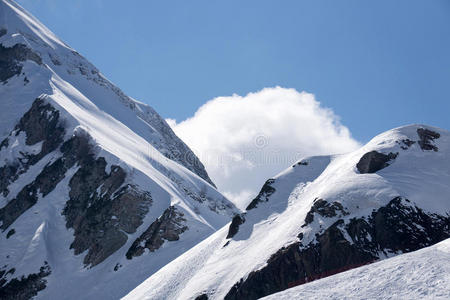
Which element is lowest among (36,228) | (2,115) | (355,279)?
(355,279)

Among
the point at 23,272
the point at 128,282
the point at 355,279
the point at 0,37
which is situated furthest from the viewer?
the point at 0,37

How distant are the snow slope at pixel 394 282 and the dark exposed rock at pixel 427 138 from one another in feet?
83.5

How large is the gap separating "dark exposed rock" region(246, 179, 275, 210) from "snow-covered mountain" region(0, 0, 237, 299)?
1221cm

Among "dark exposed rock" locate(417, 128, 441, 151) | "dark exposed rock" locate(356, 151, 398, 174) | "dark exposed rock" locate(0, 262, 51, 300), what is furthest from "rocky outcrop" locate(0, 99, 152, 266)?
"dark exposed rock" locate(417, 128, 441, 151)

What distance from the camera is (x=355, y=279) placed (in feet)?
72.8

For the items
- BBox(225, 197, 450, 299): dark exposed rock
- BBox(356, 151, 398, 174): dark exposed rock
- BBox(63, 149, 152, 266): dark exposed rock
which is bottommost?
BBox(225, 197, 450, 299): dark exposed rock

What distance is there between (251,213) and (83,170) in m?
32.5

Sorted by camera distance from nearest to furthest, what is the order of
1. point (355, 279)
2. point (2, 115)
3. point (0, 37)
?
point (355, 279) < point (2, 115) < point (0, 37)

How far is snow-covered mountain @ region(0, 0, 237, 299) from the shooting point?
5859cm

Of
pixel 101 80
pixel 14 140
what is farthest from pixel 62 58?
pixel 14 140

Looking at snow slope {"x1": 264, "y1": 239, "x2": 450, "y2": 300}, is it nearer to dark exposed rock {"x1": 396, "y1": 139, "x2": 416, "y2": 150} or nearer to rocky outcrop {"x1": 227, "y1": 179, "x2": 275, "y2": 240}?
dark exposed rock {"x1": 396, "y1": 139, "x2": 416, "y2": 150}

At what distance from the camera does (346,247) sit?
3731 cm

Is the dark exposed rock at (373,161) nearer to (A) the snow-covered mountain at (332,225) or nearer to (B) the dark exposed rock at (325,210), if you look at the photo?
(A) the snow-covered mountain at (332,225)

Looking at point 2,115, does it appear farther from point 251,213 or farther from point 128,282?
point 251,213
